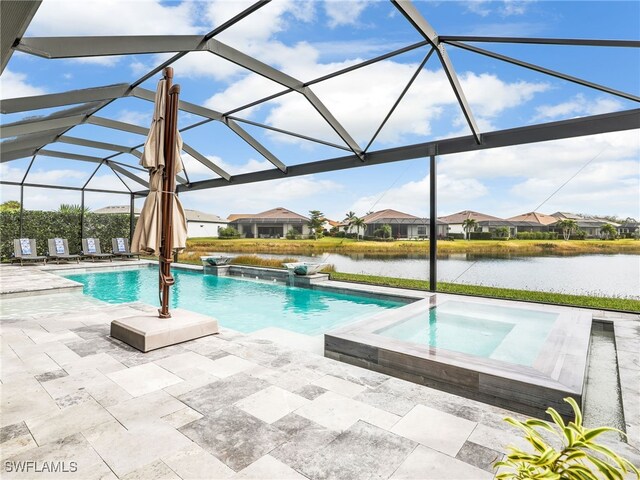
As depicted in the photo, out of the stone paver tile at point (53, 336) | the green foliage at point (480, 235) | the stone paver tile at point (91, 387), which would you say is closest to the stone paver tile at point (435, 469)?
the stone paver tile at point (91, 387)

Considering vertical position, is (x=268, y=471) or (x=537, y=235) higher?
(x=537, y=235)

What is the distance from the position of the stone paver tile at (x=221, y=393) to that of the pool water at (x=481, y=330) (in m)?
1.73

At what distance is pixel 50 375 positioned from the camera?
325cm

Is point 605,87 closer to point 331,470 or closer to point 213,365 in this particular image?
point 331,470

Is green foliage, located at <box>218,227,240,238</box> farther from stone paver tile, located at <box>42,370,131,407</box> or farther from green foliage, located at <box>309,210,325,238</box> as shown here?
stone paver tile, located at <box>42,370,131,407</box>

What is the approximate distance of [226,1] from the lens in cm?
439

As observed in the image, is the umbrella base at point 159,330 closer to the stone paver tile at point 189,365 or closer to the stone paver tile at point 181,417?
the stone paver tile at point 189,365

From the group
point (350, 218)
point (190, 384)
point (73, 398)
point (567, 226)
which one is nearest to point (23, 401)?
point (73, 398)

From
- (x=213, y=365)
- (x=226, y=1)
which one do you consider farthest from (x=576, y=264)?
(x=226, y=1)

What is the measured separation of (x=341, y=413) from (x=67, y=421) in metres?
1.97

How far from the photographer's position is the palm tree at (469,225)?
906 cm

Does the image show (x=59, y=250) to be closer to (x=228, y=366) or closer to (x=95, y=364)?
(x=95, y=364)

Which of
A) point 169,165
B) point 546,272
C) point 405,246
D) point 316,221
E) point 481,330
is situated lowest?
point 481,330

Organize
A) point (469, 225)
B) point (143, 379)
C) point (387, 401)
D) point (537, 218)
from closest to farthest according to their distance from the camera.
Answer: point (387, 401) < point (143, 379) < point (537, 218) < point (469, 225)
